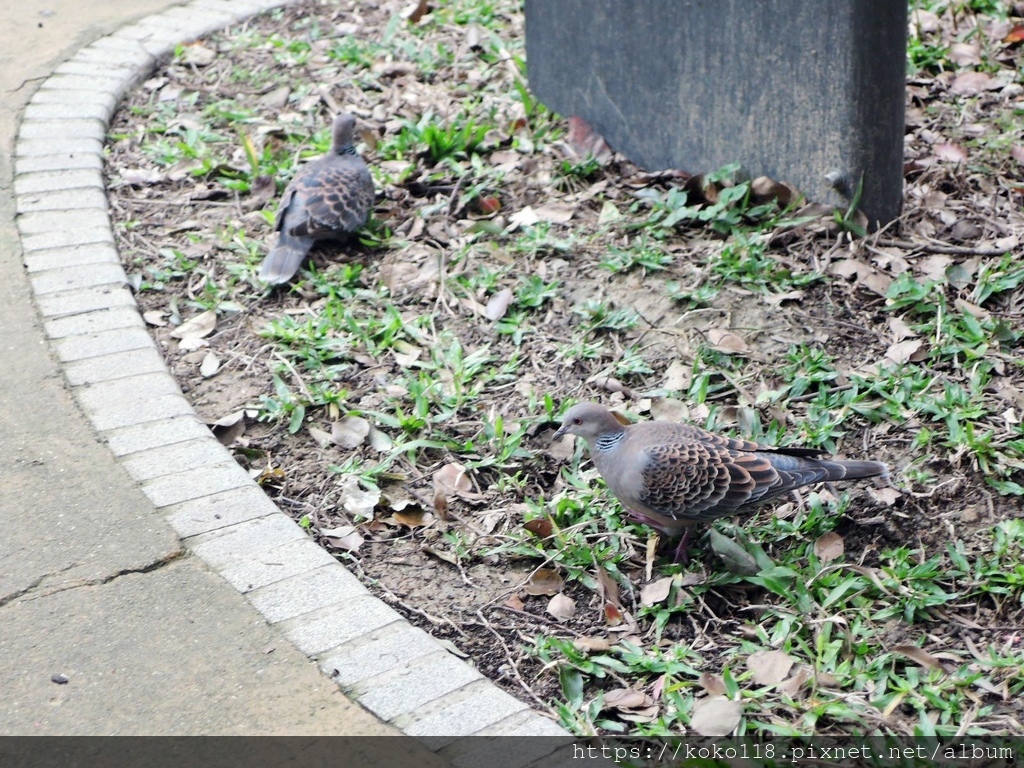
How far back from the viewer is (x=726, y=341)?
13.8 feet

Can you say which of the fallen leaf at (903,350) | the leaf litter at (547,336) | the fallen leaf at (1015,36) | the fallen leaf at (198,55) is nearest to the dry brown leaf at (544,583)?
the leaf litter at (547,336)

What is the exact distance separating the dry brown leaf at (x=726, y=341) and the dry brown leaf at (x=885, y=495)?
82cm

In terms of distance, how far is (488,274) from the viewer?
4758 mm

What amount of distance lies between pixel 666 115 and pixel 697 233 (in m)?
0.68

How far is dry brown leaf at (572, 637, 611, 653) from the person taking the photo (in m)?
3.12

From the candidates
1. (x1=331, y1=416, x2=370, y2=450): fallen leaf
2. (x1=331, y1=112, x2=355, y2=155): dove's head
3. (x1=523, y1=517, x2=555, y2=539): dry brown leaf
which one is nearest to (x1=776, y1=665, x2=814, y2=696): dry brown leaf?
(x1=523, y1=517, x2=555, y2=539): dry brown leaf

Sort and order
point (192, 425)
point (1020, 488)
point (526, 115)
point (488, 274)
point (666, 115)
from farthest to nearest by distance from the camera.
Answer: point (526, 115) → point (666, 115) → point (488, 274) → point (192, 425) → point (1020, 488)

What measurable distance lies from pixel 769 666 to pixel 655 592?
45 centimetres

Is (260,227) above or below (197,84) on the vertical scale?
below

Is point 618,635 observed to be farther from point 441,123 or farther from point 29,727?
point 441,123

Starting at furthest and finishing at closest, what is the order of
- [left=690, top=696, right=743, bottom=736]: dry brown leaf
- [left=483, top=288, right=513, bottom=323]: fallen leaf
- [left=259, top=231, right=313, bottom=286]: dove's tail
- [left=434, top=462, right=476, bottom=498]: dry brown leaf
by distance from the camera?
1. [left=259, top=231, right=313, bottom=286]: dove's tail
2. [left=483, top=288, right=513, bottom=323]: fallen leaf
3. [left=434, top=462, right=476, bottom=498]: dry brown leaf
4. [left=690, top=696, right=743, bottom=736]: dry brown leaf

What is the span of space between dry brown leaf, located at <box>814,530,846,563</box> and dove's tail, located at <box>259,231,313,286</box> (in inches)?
101

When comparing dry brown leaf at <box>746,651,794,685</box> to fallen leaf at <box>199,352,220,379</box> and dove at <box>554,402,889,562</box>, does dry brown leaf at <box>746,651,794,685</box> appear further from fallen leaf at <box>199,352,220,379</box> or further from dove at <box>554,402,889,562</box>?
fallen leaf at <box>199,352,220,379</box>

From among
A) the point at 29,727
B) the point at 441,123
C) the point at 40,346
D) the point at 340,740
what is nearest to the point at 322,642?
the point at 340,740
